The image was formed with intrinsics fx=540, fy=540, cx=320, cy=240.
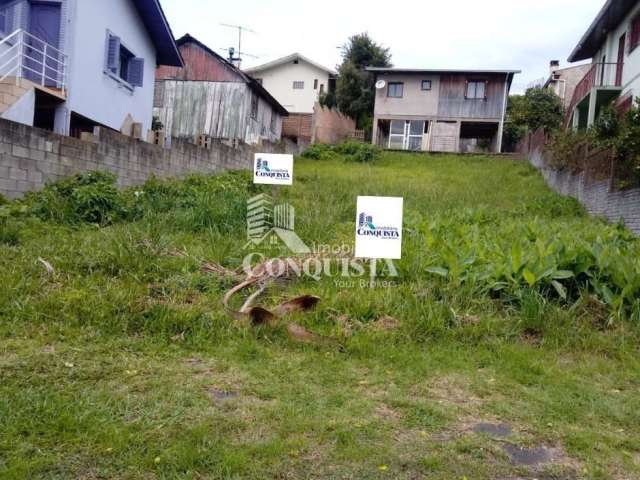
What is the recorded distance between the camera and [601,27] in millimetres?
18188

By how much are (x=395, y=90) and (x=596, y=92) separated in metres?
13.3

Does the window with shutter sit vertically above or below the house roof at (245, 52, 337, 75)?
below

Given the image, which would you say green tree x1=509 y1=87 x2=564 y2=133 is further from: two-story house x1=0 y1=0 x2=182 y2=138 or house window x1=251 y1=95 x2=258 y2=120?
two-story house x1=0 y1=0 x2=182 y2=138

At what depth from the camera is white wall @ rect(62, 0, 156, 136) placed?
39.6 feet

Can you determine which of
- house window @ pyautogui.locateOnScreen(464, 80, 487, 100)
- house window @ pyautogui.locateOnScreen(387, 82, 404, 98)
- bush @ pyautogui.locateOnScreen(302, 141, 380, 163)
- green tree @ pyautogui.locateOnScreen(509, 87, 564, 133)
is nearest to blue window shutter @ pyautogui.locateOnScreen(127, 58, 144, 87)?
bush @ pyautogui.locateOnScreen(302, 141, 380, 163)

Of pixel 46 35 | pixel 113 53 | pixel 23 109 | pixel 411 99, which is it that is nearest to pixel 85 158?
pixel 23 109

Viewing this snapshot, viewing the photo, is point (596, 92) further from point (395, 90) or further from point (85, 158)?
point (85, 158)

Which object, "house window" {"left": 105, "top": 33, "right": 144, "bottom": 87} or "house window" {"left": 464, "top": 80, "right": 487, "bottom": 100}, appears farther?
"house window" {"left": 464, "top": 80, "right": 487, "bottom": 100}

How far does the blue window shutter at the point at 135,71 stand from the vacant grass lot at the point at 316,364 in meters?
9.12

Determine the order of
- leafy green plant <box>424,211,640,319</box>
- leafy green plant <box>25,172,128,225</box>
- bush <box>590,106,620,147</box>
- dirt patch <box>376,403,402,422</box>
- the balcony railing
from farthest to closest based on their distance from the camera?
the balcony railing < bush <box>590,106,620,147</box> < leafy green plant <box>25,172,128,225</box> < leafy green plant <box>424,211,640,319</box> < dirt patch <box>376,403,402,422</box>

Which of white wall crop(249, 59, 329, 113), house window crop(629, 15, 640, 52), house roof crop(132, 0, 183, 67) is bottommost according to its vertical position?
house roof crop(132, 0, 183, 67)

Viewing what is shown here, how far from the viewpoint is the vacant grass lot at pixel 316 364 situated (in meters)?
2.68

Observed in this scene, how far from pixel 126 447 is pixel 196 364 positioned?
1.16 metres

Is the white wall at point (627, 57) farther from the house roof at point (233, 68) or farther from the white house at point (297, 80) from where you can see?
the white house at point (297, 80)
